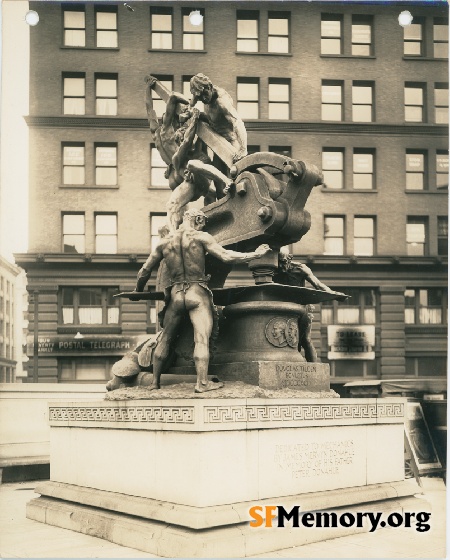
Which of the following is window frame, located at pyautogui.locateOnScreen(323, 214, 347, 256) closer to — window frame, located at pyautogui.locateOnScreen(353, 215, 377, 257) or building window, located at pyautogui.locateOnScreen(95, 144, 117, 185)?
window frame, located at pyautogui.locateOnScreen(353, 215, 377, 257)

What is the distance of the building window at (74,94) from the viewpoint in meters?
37.7

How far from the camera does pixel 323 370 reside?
36.1 ft

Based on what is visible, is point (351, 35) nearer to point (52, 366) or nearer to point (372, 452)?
point (52, 366)

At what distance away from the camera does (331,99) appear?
127ft

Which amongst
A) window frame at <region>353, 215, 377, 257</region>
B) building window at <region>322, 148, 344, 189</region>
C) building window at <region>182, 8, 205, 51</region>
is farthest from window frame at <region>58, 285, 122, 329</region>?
building window at <region>182, 8, 205, 51</region>

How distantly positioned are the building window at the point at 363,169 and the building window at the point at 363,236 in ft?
5.73

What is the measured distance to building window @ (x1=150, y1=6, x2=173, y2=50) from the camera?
37.1 meters

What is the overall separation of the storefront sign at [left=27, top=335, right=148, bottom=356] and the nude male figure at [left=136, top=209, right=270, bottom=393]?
26317 millimetres

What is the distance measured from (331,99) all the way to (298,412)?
102 ft

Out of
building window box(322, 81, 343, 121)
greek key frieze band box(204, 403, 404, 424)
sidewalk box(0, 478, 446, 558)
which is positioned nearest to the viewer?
sidewalk box(0, 478, 446, 558)

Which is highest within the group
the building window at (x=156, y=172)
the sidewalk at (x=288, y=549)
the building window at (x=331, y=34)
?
the building window at (x=331, y=34)

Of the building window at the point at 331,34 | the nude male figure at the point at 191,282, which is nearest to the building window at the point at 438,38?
the building window at the point at 331,34

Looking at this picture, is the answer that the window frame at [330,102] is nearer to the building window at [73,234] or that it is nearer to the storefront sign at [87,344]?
the building window at [73,234]

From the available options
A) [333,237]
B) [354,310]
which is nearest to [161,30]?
[333,237]
